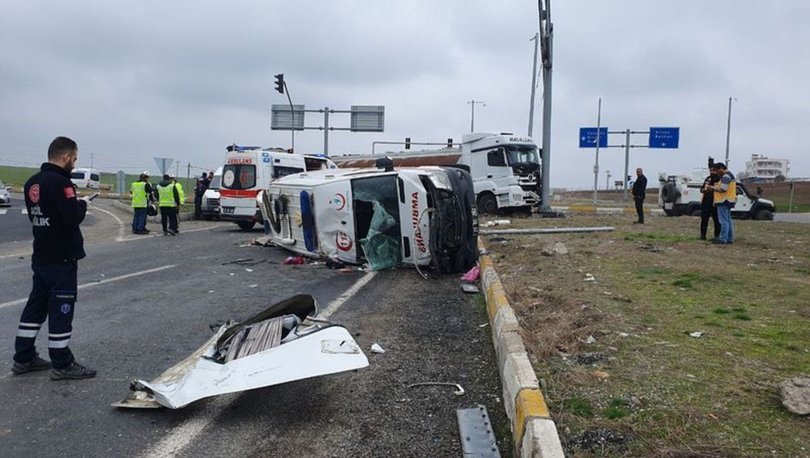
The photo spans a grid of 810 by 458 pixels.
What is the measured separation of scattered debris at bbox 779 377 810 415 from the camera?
3.17 meters

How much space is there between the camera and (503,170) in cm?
2116

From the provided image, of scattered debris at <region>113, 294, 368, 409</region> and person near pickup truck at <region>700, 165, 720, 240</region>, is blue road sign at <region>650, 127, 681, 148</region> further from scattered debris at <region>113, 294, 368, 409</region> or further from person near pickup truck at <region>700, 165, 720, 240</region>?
scattered debris at <region>113, 294, 368, 409</region>

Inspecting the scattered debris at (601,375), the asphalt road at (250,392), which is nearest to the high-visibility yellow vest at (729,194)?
the asphalt road at (250,392)

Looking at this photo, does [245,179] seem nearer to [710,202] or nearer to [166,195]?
[166,195]

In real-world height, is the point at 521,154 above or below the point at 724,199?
above

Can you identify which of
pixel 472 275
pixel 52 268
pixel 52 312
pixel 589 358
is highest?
pixel 52 268

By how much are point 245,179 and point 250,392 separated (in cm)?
1420

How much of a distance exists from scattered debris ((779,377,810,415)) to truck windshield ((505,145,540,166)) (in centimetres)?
1811

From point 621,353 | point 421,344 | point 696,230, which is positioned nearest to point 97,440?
point 421,344

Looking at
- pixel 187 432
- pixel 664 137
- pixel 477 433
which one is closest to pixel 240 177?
pixel 187 432

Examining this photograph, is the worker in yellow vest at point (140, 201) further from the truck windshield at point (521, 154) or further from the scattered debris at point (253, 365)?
the scattered debris at point (253, 365)

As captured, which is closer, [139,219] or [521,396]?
[521,396]

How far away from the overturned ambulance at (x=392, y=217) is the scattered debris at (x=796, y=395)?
20.1 ft

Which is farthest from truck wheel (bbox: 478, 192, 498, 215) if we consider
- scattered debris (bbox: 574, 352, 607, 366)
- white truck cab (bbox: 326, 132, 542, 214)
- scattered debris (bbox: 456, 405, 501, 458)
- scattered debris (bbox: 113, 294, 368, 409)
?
scattered debris (bbox: 456, 405, 501, 458)
